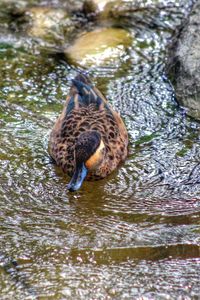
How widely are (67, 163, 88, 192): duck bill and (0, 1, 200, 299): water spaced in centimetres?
18

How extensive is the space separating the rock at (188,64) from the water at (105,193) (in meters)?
0.14

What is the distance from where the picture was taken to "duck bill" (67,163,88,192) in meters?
6.95

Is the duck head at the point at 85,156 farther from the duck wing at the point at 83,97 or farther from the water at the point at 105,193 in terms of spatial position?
the duck wing at the point at 83,97

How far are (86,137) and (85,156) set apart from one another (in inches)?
10.5

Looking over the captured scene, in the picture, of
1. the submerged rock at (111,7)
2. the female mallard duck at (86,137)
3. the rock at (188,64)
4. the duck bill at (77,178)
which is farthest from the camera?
the submerged rock at (111,7)

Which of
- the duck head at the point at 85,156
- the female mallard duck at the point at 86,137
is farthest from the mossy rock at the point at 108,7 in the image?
the duck head at the point at 85,156

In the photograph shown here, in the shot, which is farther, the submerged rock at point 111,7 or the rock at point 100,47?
the submerged rock at point 111,7

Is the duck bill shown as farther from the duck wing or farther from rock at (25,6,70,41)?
rock at (25,6,70,41)

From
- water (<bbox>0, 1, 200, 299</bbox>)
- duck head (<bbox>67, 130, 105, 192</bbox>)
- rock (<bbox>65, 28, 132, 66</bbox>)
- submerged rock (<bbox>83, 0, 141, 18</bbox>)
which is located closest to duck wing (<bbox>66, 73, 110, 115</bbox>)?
water (<bbox>0, 1, 200, 299</bbox>)

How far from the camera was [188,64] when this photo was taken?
8.98 m

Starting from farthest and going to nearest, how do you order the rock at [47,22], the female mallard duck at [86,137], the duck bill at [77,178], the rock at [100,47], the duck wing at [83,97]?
the rock at [47,22], the rock at [100,47], the duck wing at [83,97], the female mallard duck at [86,137], the duck bill at [77,178]

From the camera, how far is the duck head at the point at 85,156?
7023mm

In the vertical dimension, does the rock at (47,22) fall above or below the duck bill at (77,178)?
above

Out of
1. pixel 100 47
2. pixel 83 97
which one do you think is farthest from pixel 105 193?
pixel 100 47
